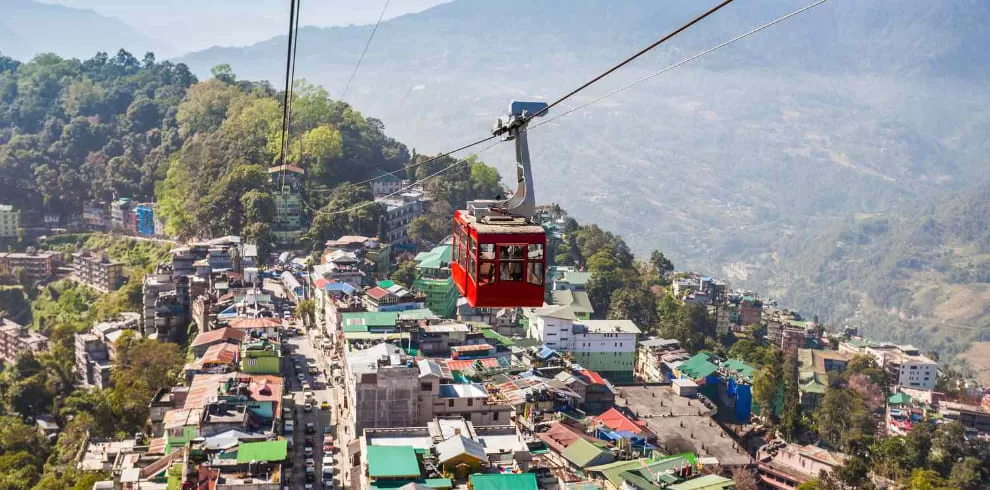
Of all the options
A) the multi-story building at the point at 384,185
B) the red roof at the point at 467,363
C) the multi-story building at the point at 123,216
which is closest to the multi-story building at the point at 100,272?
the multi-story building at the point at 123,216

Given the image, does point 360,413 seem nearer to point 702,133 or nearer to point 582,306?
point 582,306

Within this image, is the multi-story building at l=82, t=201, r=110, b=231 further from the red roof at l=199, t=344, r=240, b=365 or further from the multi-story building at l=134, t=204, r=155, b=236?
the red roof at l=199, t=344, r=240, b=365

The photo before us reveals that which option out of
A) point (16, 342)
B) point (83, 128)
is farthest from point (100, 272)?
point (83, 128)

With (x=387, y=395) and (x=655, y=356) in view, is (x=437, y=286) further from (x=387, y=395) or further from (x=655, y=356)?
(x=387, y=395)

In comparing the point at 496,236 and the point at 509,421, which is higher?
the point at 496,236

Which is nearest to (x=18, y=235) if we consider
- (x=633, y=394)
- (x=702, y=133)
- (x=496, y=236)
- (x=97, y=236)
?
(x=97, y=236)

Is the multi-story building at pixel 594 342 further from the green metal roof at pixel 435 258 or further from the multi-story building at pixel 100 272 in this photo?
the multi-story building at pixel 100 272
